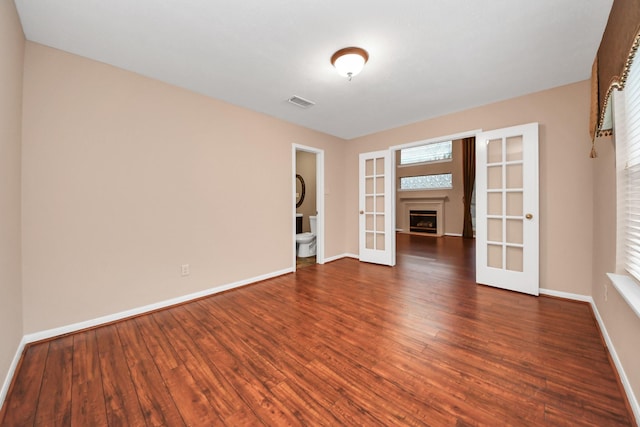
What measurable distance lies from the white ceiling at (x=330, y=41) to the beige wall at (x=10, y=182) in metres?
0.27

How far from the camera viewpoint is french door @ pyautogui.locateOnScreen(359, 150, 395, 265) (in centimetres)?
424

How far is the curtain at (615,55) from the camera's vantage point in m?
1.14

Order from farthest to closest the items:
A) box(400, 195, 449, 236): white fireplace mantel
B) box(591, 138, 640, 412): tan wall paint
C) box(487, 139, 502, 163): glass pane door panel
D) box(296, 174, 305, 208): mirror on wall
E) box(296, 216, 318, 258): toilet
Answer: box(400, 195, 449, 236): white fireplace mantel → box(296, 174, 305, 208): mirror on wall → box(296, 216, 318, 258): toilet → box(487, 139, 502, 163): glass pane door panel → box(591, 138, 640, 412): tan wall paint

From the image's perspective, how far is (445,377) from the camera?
151cm

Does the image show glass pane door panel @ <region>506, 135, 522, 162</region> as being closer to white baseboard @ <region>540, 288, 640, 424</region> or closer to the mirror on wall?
white baseboard @ <region>540, 288, 640, 424</region>

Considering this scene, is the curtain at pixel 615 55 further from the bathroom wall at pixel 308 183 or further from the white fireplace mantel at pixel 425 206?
the white fireplace mantel at pixel 425 206

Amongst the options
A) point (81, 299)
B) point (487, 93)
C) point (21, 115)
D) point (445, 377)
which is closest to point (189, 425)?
point (445, 377)

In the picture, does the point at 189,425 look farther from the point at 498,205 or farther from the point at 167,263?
the point at 498,205

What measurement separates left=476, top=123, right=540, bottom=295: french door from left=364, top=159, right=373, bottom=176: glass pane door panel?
1.72m

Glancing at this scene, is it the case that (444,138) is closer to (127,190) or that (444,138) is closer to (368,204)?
(368,204)

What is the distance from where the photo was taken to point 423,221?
8172 mm

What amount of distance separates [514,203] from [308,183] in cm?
421

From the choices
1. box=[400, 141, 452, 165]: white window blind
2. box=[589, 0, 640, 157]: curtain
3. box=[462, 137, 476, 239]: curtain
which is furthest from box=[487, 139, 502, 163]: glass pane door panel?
box=[462, 137, 476, 239]: curtain

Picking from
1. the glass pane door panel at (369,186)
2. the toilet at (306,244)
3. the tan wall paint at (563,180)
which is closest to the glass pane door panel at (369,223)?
the glass pane door panel at (369,186)
